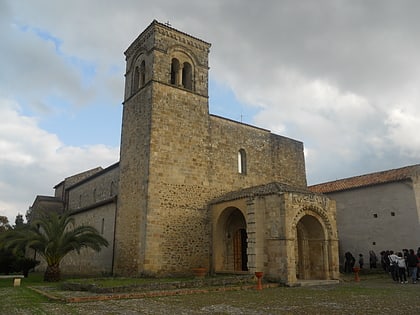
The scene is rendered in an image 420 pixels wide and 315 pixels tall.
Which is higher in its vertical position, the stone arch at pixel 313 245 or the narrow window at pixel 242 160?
the narrow window at pixel 242 160

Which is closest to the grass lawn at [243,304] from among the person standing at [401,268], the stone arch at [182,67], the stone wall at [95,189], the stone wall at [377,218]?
the person standing at [401,268]

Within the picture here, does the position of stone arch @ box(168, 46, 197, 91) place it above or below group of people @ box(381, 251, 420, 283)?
above

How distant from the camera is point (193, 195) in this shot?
795 inches

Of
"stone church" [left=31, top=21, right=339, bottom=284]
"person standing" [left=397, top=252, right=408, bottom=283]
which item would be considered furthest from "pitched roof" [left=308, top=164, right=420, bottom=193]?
"person standing" [left=397, top=252, right=408, bottom=283]

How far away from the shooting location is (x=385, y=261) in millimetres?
20312

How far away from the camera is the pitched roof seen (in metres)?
22.8

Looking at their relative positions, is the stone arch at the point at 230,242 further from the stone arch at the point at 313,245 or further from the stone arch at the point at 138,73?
the stone arch at the point at 138,73

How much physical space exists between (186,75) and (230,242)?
10343mm

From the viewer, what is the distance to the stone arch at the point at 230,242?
65.4ft

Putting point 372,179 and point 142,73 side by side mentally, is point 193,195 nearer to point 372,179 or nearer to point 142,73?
point 142,73

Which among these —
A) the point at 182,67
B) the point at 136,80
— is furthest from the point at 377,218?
the point at 136,80

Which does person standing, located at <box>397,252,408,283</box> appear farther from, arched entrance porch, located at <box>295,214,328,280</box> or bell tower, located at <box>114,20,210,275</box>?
bell tower, located at <box>114,20,210,275</box>

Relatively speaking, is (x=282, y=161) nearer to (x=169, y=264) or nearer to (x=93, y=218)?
(x=169, y=264)

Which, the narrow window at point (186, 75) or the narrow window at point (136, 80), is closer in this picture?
the narrow window at point (186, 75)
